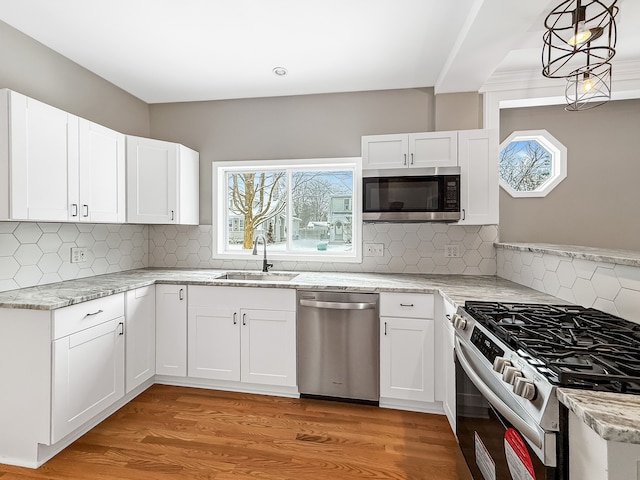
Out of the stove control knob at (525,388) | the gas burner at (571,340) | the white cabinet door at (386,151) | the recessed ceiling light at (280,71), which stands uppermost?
the recessed ceiling light at (280,71)

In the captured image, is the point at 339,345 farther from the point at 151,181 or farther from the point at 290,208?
the point at 151,181

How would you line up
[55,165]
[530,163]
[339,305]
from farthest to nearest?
[530,163] < [339,305] < [55,165]

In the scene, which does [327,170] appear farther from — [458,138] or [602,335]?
[602,335]

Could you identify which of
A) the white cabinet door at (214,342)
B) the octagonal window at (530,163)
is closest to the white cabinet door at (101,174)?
the white cabinet door at (214,342)

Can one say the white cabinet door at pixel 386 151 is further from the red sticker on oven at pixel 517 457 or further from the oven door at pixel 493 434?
the red sticker on oven at pixel 517 457

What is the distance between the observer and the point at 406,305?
238 cm

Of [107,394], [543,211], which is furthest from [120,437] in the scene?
[543,211]

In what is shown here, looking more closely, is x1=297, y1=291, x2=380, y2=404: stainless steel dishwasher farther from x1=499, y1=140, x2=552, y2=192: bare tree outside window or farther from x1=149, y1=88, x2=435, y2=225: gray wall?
x1=499, y1=140, x2=552, y2=192: bare tree outside window

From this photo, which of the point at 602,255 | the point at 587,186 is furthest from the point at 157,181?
the point at 587,186

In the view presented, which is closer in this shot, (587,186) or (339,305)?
(339,305)

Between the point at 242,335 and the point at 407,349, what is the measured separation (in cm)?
125

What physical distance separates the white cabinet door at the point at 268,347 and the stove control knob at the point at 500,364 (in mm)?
1621

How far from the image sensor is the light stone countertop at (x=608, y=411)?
2.32 feet

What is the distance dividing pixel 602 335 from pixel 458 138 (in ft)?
5.82
